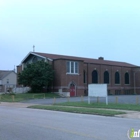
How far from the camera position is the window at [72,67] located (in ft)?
167

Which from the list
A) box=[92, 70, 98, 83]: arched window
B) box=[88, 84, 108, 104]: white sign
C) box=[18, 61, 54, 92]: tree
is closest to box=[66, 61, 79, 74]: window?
box=[18, 61, 54, 92]: tree

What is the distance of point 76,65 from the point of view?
171 feet

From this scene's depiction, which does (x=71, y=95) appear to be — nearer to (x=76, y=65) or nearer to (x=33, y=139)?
(x=76, y=65)

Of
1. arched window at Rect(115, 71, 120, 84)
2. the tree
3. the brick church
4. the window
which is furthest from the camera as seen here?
arched window at Rect(115, 71, 120, 84)

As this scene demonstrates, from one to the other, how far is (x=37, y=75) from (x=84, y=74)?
11.6 metres

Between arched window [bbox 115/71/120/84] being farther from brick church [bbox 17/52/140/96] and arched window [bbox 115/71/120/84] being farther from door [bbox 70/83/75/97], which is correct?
door [bbox 70/83/75/97]

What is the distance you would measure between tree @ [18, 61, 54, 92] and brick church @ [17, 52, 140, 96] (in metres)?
1.91

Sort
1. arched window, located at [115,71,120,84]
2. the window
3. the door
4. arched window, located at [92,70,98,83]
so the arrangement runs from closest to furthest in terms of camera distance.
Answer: the door → the window → arched window, located at [92,70,98,83] → arched window, located at [115,71,120,84]

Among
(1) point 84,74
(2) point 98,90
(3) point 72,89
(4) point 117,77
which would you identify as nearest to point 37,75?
(3) point 72,89

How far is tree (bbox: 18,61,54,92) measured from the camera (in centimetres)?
4900

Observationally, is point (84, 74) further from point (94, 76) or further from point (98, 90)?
point (98, 90)

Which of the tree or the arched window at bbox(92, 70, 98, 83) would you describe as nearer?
the tree

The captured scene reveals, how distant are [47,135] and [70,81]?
135 feet

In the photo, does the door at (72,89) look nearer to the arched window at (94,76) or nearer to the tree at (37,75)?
the tree at (37,75)
